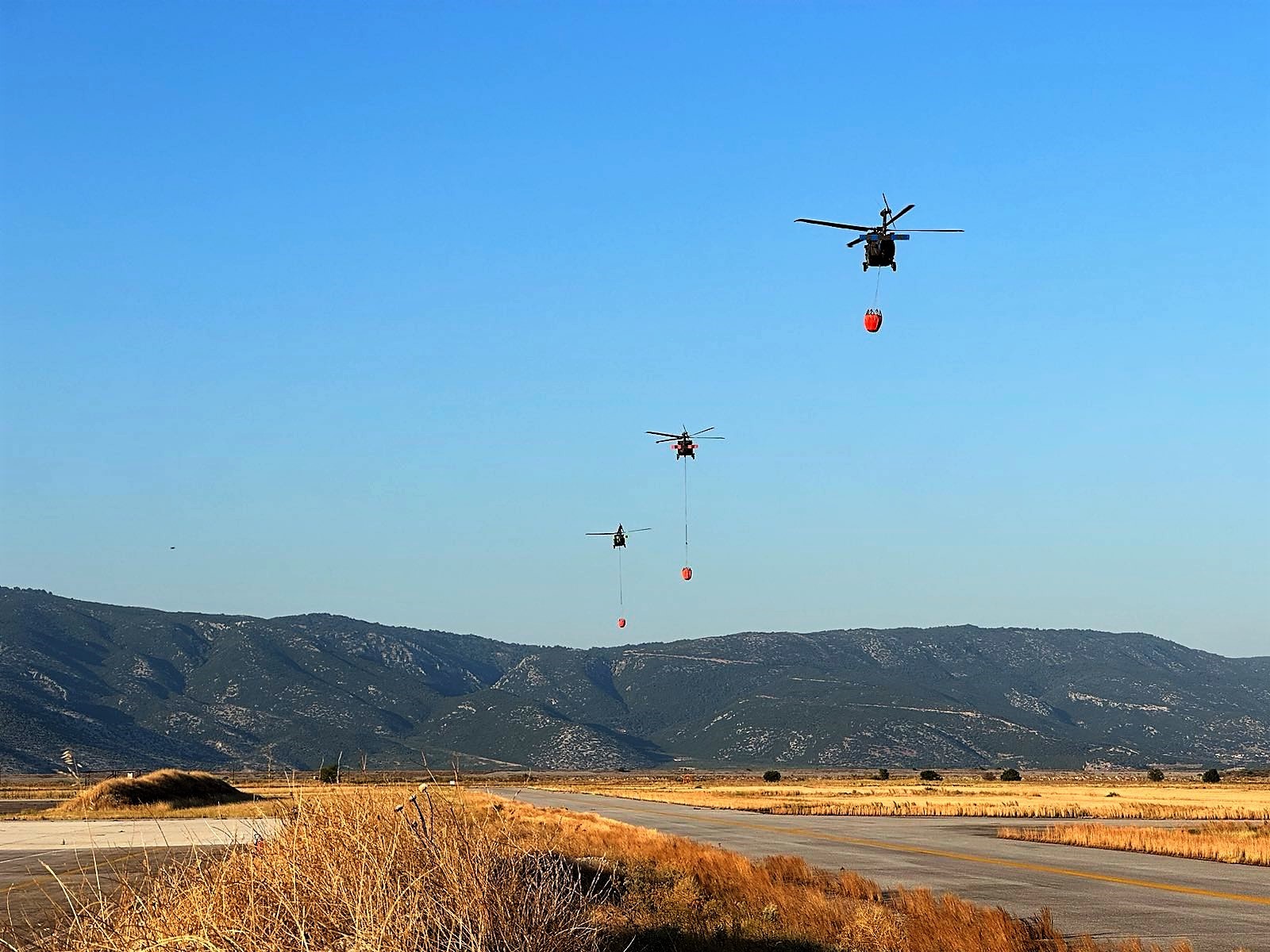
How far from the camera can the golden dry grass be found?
33.7 metres

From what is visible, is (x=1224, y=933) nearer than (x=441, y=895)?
No

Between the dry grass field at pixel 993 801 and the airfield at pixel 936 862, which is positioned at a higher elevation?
the airfield at pixel 936 862

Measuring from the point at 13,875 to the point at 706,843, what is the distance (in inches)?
739

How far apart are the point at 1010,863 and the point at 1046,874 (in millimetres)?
3078

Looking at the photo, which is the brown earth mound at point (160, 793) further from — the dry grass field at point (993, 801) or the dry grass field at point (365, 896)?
the dry grass field at point (365, 896)

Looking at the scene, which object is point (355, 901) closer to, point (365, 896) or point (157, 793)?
point (365, 896)

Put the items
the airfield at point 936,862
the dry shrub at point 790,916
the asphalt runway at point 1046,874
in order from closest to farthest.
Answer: the dry shrub at point 790,916 → the airfield at point 936,862 → the asphalt runway at point 1046,874

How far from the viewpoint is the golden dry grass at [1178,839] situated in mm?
33656

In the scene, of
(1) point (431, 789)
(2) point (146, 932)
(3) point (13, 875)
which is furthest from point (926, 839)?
(2) point (146, 932)

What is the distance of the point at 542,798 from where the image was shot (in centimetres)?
7862

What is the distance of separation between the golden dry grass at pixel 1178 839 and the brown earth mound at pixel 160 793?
1298 inches

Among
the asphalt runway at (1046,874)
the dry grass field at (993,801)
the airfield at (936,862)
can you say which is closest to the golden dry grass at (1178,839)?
the asphalt runway at (1046,874)

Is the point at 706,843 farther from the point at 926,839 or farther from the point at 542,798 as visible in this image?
the point at 542,798

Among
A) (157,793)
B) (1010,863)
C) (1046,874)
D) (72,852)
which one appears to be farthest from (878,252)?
(157,793)
